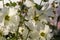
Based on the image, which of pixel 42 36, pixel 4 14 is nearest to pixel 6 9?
pixel 4 14

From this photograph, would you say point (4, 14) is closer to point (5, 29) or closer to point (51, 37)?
point (5, 29)

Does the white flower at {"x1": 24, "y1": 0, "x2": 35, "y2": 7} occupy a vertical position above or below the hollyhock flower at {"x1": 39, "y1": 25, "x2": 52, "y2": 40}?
above

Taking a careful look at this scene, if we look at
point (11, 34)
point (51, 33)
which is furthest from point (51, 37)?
point (11, 34)

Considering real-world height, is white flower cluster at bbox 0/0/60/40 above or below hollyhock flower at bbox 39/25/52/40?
above

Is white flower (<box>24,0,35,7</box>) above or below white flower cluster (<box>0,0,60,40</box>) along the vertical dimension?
above

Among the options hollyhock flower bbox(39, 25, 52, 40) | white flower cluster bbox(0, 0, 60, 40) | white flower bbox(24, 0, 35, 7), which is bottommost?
hollyhock flower bbox(39, 25, 52, 40)

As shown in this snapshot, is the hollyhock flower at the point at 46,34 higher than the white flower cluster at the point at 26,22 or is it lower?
lower
